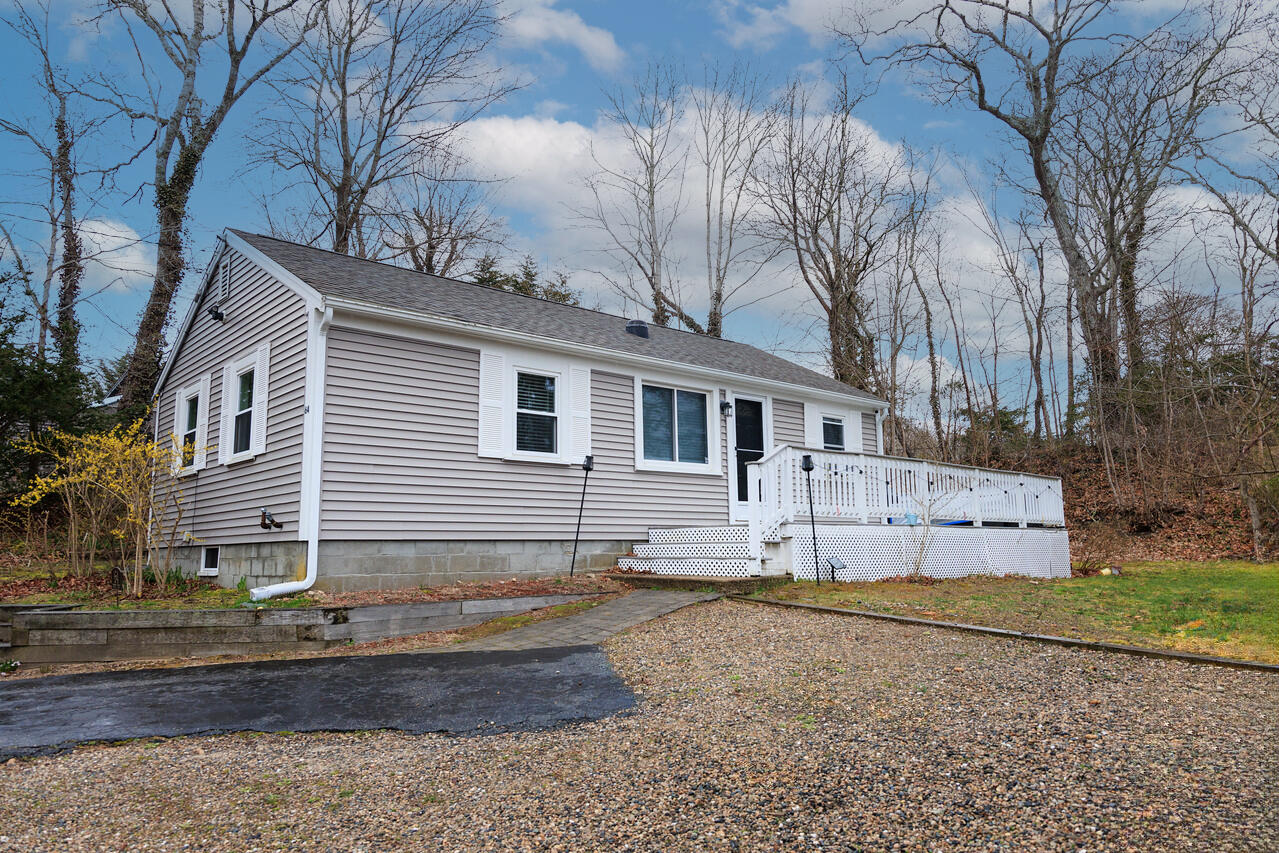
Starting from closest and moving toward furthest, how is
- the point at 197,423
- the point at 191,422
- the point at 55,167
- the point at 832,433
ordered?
the point at 197,423 < the point at 191,422 < the point at 832,433 < the point at 55,167

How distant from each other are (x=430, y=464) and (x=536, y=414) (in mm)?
1667

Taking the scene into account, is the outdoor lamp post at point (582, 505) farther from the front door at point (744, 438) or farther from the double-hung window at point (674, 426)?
the front door at point (744, 438)

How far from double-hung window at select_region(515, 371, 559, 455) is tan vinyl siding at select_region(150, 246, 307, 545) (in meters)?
2.67

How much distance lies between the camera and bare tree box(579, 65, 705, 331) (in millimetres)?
23734

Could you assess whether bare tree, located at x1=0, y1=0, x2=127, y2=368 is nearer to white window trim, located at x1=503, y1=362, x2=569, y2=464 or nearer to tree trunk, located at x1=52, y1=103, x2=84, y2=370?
tree trunk, located at x1=52, y1=103, x2=84, y2=370

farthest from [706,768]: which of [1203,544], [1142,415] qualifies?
[1142,415]

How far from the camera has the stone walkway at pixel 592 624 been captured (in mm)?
7008

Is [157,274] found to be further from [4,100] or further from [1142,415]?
[1142,415]

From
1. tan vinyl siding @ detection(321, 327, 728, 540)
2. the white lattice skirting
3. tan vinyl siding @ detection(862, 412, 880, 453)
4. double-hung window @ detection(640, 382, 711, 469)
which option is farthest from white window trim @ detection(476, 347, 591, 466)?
tan vinyl siding @ detection(862, 412, 880, 453)

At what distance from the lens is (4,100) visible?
17.8 meters

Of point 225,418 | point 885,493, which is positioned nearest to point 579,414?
point 885,493

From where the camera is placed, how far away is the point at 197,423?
37.3 feet

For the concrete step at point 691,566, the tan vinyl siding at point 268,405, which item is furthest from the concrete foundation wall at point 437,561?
the tan vinyl siding at point 268,405

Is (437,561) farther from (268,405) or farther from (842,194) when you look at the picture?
(842,194)
